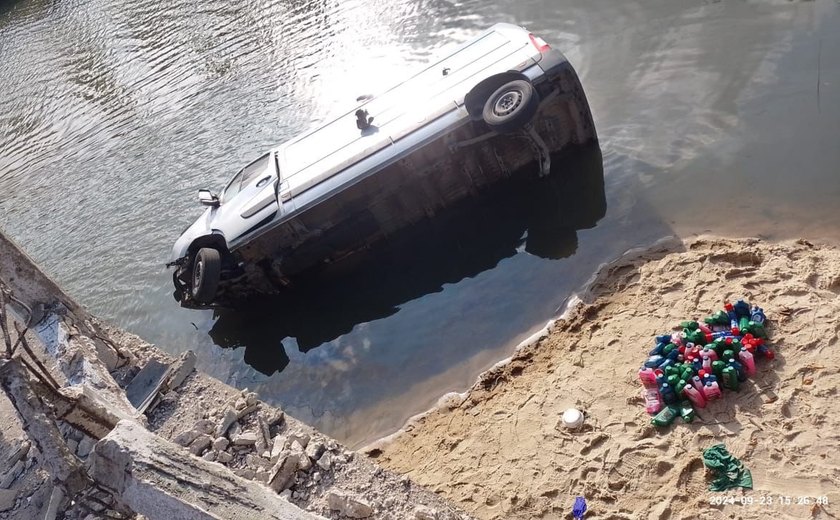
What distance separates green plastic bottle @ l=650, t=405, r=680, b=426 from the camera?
6.73 metres

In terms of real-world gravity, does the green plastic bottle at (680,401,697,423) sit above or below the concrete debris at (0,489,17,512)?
below

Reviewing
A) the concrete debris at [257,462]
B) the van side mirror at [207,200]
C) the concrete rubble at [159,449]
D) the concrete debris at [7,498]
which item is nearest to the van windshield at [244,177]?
the van side mirror at [207,200]

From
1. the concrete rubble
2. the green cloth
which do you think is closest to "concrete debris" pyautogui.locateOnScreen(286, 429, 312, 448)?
the concrete rubble


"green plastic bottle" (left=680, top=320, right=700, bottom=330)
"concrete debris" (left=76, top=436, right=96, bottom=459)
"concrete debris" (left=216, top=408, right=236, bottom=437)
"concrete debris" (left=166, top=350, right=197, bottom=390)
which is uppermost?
"concrete debris" (left=76, top=436, right=96, bottom=459)

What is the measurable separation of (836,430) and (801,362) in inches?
33.6

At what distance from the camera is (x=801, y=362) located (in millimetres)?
6773

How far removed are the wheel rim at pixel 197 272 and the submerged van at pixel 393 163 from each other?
52 millimetres

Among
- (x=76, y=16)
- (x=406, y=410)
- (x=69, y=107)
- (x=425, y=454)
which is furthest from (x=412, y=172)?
(x=76, y=16)

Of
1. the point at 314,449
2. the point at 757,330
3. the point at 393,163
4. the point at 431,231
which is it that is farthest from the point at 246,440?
the point at 757,330

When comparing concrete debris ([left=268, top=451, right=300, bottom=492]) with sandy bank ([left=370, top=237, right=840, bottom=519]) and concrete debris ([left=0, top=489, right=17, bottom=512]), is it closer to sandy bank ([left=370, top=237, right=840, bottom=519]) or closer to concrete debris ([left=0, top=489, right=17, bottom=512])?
sandy bank ([left=370, top=237, right=840, bottom=519])

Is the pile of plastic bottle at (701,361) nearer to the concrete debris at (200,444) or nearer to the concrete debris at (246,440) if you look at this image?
the concrete debris at (246,440)

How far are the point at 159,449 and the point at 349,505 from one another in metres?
2.23

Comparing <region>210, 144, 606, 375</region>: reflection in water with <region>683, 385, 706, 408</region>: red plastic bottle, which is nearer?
<region>683, 385, 706, 408</region>: red plastic bottle

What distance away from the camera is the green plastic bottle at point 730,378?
6633 mm
